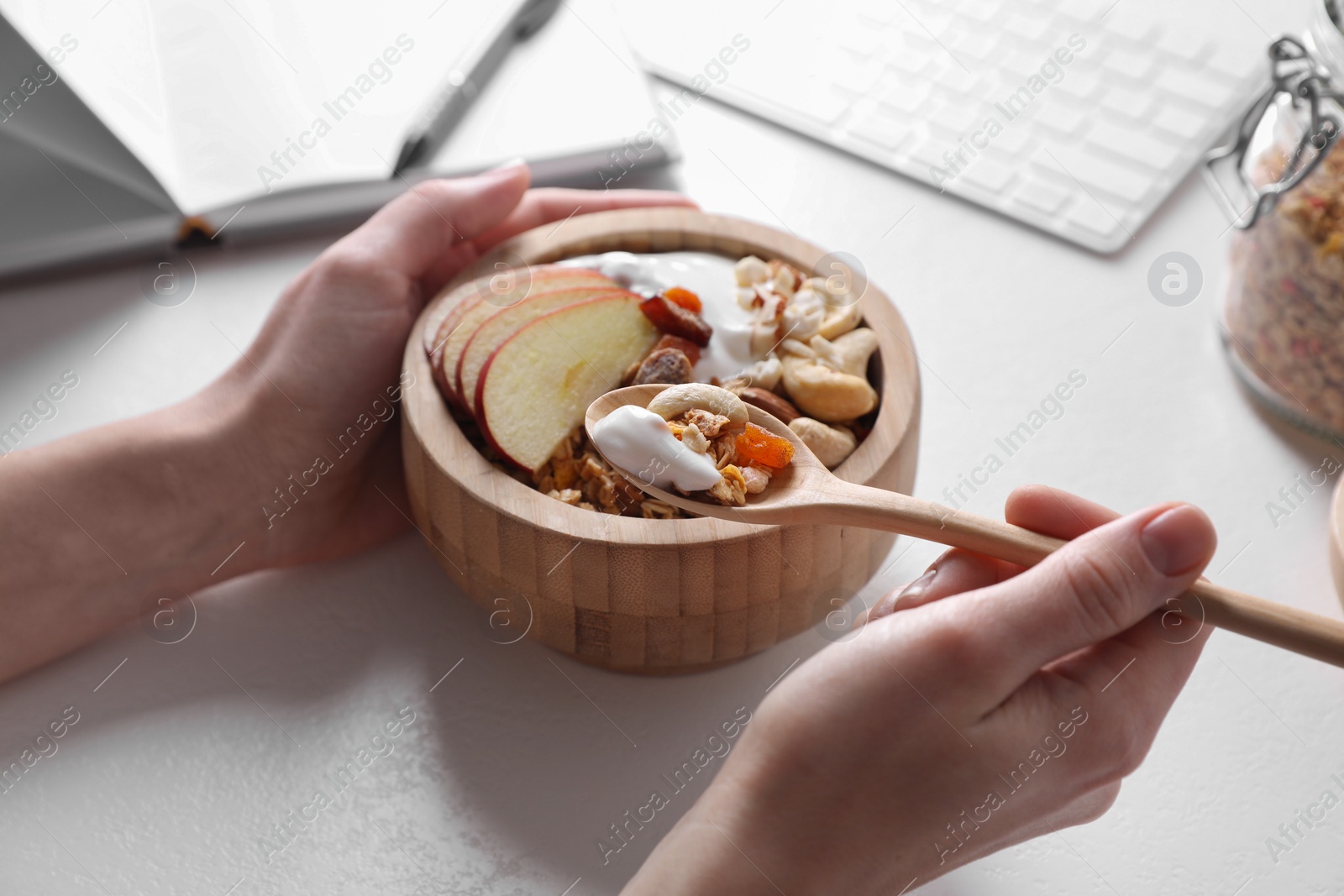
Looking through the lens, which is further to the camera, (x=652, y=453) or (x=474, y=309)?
(x=474, y=309)

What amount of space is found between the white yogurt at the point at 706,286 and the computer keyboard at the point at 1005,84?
40 cm

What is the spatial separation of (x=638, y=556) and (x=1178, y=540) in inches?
10.6

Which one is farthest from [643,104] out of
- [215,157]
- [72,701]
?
[72,701]

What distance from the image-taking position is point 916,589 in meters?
0.61

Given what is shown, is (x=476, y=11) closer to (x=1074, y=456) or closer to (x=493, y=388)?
(x=493, y=388)

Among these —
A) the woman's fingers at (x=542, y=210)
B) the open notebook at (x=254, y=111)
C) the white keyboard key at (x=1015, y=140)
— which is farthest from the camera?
the white keyboard key at (x=1015, y=140)

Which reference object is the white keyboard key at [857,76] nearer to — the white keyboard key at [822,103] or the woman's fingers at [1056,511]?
the white keyboard key at [822,103]

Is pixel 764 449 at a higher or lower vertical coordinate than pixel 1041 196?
higher

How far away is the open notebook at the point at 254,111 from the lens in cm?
100

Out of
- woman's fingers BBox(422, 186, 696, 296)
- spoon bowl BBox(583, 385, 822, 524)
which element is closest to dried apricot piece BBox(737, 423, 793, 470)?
spoon bowl BBox(583, 385, 822, 524)

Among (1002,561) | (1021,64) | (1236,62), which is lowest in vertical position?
(1236,62)

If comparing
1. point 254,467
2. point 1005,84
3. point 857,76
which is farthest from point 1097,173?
point 254,467

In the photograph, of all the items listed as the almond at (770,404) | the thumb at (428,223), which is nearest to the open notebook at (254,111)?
the thumb at (428,223)

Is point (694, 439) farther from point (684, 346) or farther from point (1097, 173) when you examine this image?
point (1097, 173)
